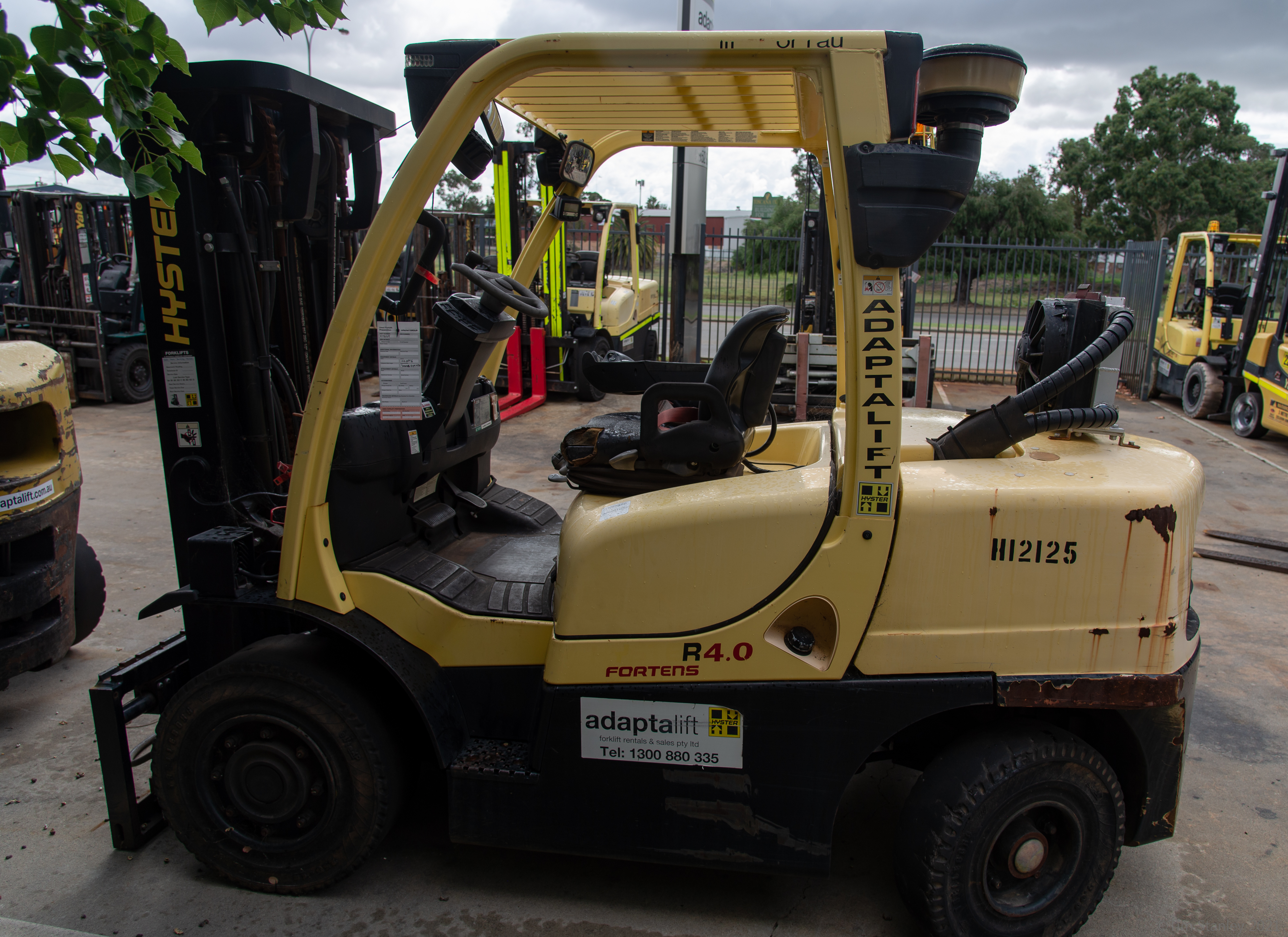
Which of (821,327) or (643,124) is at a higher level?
(643,124)

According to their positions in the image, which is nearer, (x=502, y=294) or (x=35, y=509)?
(x=502, y=294)

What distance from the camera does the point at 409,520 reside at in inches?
126

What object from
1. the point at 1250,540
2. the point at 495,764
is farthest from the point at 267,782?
the point at 1250,540

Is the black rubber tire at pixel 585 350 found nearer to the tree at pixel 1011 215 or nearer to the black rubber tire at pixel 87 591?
the black rubber tire at pixel 87 591

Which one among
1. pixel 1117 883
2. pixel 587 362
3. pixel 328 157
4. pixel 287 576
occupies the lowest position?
pixel 1117 883

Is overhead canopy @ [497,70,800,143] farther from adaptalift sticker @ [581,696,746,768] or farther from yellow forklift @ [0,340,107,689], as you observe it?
yellow forklift @ [0,340,107,689]

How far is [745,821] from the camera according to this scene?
2.49 metres

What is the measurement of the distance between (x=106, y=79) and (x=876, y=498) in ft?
7.29

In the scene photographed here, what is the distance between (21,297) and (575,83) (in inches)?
543

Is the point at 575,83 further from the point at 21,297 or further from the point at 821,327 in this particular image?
the point at 21,297

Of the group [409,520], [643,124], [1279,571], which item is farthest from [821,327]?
[409,520]

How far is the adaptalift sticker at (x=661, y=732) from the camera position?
2.44m

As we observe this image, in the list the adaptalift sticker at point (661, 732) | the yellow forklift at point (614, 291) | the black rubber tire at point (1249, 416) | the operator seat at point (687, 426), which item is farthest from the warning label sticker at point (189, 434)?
the black rubber tire at point (1249, 416)

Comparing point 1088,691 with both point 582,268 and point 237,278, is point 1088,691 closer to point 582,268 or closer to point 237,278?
point 237,278
